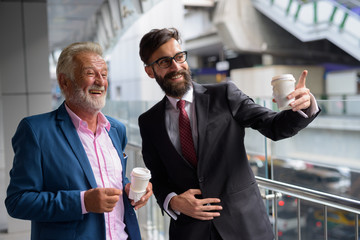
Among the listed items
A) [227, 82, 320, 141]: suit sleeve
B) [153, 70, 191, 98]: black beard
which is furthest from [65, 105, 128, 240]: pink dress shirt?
[227, 82, 320, 141]: suit sleeve

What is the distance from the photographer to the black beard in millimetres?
1995

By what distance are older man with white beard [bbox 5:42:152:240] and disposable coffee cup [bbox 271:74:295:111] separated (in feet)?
2.65

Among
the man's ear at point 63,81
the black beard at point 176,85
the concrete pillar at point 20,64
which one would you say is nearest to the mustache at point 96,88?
the man's ear at point 63,81

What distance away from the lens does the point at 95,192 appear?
1.65m

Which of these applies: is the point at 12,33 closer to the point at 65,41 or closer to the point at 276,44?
the point at 65,41

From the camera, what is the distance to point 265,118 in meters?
1.88

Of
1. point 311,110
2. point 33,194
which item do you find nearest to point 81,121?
point 33,194

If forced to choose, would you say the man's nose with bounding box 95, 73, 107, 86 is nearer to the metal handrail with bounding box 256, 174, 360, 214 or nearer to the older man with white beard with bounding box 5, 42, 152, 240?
the older man with white beard with bounding box 5, 42, 152, 240

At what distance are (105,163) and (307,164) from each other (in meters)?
7.28

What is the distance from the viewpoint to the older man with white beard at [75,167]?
1657mm

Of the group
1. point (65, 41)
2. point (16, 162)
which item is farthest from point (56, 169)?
point (65, 41)

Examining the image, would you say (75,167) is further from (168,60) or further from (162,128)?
(168,60)

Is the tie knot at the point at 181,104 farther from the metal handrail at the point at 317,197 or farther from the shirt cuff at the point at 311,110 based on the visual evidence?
the metal handrail at the point at 317,197

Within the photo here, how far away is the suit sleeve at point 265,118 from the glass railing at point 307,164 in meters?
0.67
